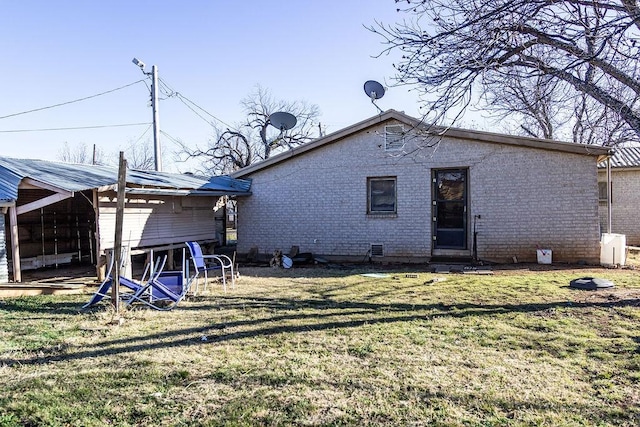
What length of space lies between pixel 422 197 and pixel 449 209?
2.71 ft

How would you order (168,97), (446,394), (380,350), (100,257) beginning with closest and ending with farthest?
(446,394) → (380,350) → (100,257) → (168,97)

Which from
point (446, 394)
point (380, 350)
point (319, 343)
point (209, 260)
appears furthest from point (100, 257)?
point (446, 394)

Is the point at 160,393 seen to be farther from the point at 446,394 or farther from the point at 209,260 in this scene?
the point at 209,260

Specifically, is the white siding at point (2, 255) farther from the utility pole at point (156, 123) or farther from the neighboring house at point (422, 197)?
the utility pole at point (156, 123)

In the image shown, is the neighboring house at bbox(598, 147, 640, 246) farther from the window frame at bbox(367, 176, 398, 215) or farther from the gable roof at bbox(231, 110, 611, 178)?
the window frame at bbox(367, 176, 398, 215)

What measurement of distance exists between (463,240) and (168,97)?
549 inches

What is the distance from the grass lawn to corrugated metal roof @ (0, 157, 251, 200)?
2.66 m

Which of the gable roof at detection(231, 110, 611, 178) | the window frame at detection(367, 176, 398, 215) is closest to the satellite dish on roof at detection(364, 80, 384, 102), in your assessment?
the gable roof at detection(231, 110, 611, 178)

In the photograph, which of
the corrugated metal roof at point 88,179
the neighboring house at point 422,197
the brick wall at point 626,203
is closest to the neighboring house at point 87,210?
the corrugated metal roof at point 88,179

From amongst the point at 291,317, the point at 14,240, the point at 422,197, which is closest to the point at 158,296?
the point at 291,317

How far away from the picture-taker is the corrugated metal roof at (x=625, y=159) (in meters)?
15.4

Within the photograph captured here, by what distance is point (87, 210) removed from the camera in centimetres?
1296

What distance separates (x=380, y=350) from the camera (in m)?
4.38

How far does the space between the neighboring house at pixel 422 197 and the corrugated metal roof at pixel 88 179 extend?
3.40 ft
